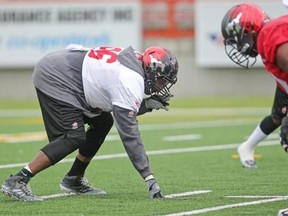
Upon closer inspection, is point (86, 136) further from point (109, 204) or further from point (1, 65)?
point (1, 65)

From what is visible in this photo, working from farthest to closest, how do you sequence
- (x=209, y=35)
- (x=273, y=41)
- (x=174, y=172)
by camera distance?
(x=209, y=35)
(x=174, y=172)
(x=273, y=41)

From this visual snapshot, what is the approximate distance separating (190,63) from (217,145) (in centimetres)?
1034

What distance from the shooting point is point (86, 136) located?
8430mm

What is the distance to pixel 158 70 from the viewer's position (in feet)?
25.7

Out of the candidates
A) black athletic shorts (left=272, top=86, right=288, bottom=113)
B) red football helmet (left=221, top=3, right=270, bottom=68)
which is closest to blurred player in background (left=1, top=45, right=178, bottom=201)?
red football helmet (left=221, top=3, right=270, bottom=68)

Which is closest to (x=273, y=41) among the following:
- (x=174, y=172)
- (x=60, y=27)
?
(x=174, y=172)

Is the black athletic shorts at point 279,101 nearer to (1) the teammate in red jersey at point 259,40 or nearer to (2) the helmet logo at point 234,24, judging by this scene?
(1) the teammate in red jersey at point 259,40

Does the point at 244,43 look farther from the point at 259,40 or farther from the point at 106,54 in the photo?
the point at 106,54

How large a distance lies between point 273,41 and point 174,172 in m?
3.74

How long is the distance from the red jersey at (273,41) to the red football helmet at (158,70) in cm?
118

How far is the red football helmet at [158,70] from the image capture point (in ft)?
25.7

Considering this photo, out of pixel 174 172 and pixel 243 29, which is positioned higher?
pixel 243 29

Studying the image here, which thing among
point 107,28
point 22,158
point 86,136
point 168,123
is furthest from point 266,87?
point 86,136

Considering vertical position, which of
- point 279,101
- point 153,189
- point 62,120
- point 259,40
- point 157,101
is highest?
point 259,40
